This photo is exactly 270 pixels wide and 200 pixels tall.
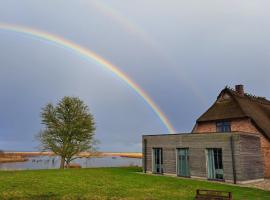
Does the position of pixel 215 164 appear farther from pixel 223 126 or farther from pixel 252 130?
pixel 223 126

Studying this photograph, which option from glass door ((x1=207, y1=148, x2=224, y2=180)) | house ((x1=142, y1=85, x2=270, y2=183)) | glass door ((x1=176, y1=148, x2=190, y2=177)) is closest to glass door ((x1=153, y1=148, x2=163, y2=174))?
house ((x1=142, y1=85, x2=270, y2=183))

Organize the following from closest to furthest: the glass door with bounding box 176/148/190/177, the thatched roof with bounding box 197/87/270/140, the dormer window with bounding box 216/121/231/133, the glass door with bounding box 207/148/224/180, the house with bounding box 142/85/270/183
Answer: the house with bounding box 142/85/270/183
the glass door with bounding box 207/148/224/180
the glass door with bounding box 176/148/190/177
the thatched roof with bounding box 197/87/270/140
the dormer window with bounding box 216/121/231/133

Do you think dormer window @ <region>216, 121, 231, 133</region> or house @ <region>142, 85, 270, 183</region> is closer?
house @ <region>142, 85, 270, 183</region>

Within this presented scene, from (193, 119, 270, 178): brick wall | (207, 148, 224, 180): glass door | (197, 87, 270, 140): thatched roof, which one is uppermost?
(197, 87, 270, 140): thatched roof

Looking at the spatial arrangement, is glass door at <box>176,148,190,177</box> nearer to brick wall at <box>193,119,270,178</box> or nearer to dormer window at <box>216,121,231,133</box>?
dormer window at <box>216,121,231,133</box>

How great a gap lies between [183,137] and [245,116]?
264 inches

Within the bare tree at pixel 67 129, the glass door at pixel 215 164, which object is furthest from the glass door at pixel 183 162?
the bare tree at pixel 67 129

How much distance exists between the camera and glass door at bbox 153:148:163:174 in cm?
2674

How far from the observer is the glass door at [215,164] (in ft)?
73.4

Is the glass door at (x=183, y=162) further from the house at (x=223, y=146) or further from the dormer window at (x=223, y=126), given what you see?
the dormer window at (x=223, y=126)

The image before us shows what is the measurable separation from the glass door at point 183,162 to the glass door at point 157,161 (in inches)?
82.6

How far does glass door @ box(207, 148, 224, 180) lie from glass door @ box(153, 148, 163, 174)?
5.31 metres

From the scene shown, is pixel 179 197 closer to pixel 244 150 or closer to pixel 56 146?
pixel 244 150

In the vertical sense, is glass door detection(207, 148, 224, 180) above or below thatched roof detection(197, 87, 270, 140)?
Result: below
